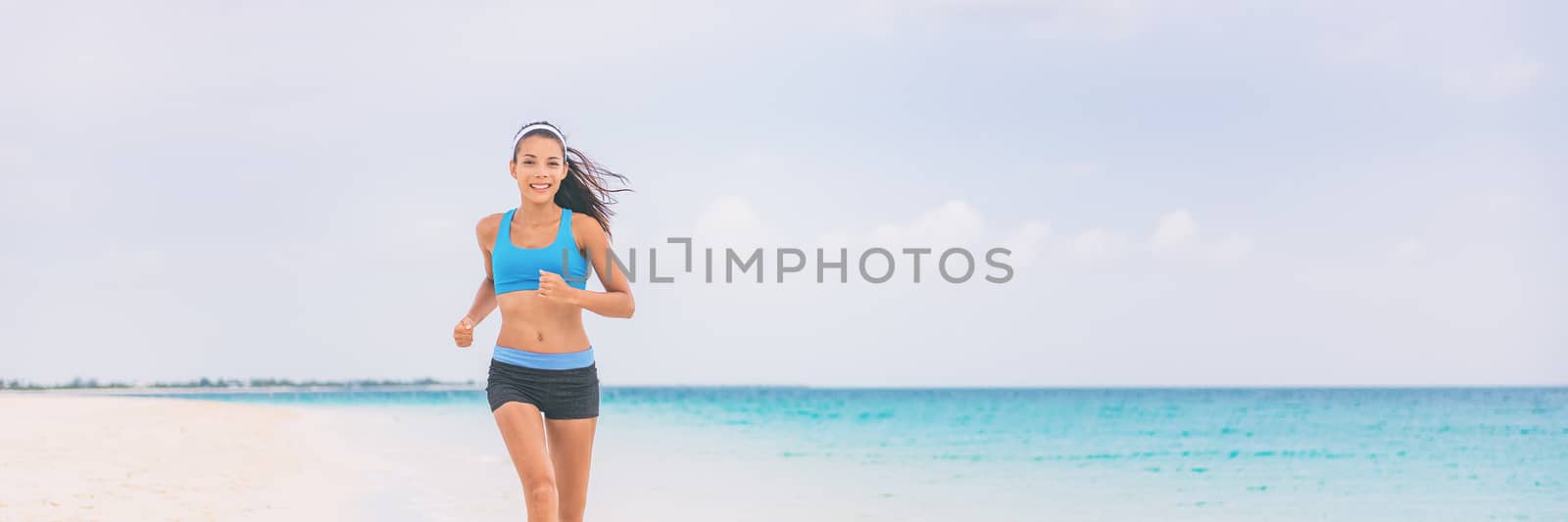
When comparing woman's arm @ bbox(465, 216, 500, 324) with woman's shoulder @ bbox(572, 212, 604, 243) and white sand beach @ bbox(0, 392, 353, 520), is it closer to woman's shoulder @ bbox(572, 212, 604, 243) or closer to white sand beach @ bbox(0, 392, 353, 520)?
woman's shoulder @ bbox(572, 212, 604, 243)

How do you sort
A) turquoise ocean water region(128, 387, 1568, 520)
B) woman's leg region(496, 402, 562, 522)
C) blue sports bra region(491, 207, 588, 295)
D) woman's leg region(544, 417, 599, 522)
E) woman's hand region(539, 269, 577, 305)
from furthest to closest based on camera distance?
turquoise ocean water region(128, 387, 1568, 520), woman's leg region(544, 417, 599, 522), blue sports bra region(491, 207, 588, 295), woman's leg region(496, 402, 562, 522), woman's hand region(539, 269, 577, 305)

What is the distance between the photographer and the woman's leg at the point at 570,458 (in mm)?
4625

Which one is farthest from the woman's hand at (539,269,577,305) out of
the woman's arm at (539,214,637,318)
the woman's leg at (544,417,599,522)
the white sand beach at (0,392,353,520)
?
the white sand beach at (0,392,353,520)

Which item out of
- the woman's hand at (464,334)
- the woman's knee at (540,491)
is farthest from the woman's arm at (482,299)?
the woman's knee at (540,491)

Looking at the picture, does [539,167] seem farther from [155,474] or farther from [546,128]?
[155,474]

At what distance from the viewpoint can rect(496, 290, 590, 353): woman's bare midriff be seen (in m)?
4.46

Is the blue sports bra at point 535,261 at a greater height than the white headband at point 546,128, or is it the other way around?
the white headband at point 546,128

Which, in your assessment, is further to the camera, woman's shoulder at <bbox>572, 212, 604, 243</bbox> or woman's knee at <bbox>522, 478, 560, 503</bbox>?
woman's shoulder at <bbox>572, 212, 604, 243</bbox>

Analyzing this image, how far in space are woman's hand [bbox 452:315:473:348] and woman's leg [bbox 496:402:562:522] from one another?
254mm

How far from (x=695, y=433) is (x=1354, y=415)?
25205 mm

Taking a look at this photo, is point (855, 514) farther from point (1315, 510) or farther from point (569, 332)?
point (569, 332)

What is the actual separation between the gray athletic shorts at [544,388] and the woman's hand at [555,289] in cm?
43

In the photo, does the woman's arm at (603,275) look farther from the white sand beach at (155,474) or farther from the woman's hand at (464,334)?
the white sand beach at (155,474)

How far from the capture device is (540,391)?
4496mm
